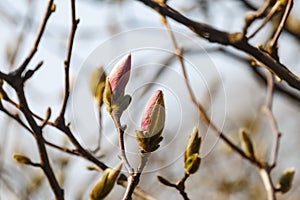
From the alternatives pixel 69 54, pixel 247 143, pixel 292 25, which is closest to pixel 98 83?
pixel 69 54

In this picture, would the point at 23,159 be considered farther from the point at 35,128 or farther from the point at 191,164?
the point at 191,164

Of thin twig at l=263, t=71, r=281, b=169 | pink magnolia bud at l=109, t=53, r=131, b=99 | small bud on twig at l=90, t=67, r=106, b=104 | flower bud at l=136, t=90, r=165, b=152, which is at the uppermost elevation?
pink magnolia bud at l=109, t=53, r=131, b=99

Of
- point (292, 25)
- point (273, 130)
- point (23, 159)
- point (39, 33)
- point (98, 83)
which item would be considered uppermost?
point (39, 33)

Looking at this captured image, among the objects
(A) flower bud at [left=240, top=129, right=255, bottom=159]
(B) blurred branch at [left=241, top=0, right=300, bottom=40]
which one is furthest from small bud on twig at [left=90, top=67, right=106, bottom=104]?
(B) blurred branch at [left=241, top=0, right=300, bottom=40]

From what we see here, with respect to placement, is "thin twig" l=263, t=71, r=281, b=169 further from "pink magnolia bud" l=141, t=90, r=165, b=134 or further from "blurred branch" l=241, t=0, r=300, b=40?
"blurred branch" l=241, t=0, r=300, b=40

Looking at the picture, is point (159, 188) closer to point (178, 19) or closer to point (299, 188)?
point (299, 188)

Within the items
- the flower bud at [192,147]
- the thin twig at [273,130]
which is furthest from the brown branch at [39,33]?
the thin twig at [273,130]

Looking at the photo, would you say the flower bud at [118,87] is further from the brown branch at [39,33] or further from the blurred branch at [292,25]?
the blurred branch at [292,25]
